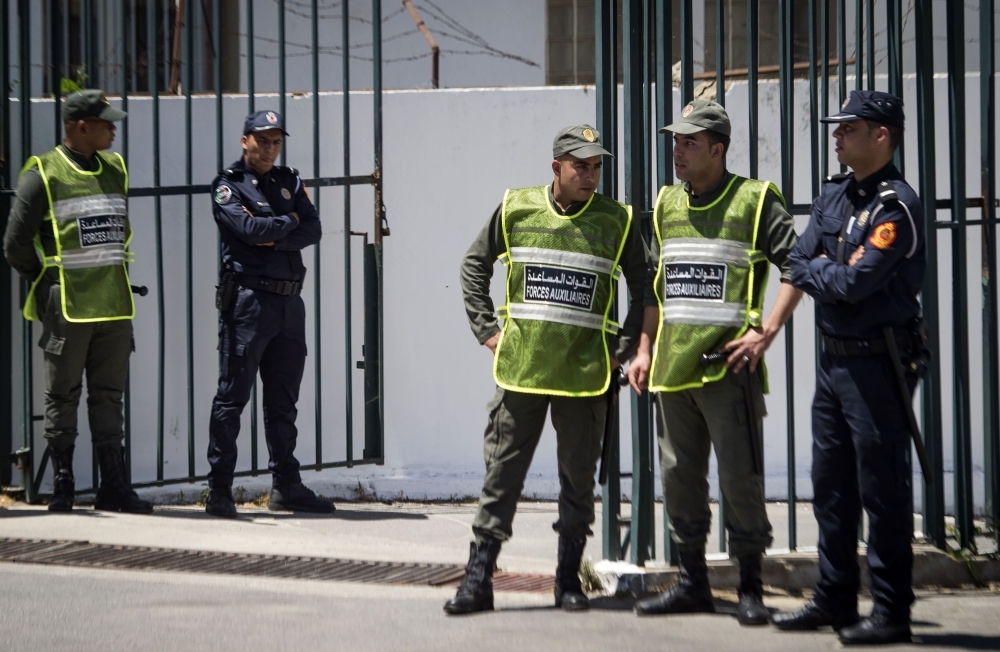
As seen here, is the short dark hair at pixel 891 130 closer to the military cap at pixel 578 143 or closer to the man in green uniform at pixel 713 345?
the man in green uniform at pixel 713 345

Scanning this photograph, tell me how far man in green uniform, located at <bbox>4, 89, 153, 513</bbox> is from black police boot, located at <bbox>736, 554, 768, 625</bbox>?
3437 mm

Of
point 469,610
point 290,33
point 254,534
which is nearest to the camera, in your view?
point 469,610

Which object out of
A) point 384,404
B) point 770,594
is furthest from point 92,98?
point 770,594

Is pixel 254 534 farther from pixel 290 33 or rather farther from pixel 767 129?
pixel 290 33

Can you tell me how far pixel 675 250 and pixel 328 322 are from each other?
10.9ft

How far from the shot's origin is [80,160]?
644 centimetres

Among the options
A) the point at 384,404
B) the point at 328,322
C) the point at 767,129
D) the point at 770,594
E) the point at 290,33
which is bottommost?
the point at 770,594

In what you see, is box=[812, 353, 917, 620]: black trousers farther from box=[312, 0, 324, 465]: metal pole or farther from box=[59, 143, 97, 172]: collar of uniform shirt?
box=[59, 143, 97, 172]: collar of uniform shirt

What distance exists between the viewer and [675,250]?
461cm

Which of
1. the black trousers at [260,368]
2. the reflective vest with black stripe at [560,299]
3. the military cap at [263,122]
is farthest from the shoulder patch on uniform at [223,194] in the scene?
the reflective vest with black stripe at [560,299]

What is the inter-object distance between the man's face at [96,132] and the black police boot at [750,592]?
12.7 feet

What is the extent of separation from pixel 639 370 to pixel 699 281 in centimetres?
41

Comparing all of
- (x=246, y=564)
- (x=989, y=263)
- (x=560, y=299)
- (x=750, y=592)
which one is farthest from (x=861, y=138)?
(x=246, y=564)

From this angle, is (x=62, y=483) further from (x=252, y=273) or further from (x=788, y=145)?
(x=788, y=145)
